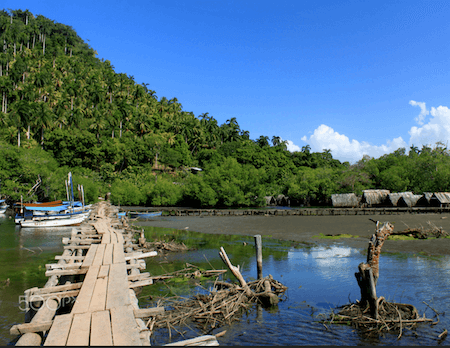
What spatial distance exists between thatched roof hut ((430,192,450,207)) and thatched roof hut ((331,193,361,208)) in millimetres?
11124

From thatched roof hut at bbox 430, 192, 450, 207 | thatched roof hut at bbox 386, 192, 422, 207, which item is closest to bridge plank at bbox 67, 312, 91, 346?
thatched roof hut at bbox 430, 192, 450, 207

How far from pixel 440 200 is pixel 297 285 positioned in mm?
47014

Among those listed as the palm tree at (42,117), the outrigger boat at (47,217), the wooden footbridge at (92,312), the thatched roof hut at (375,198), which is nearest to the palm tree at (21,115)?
the palm tree at (42,117)

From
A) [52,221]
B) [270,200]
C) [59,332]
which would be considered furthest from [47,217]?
[270,200]

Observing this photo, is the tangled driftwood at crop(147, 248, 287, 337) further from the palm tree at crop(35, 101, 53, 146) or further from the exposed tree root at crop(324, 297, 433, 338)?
the palm tree at crop(35, 101, 53, 146)

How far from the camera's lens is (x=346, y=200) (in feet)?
191

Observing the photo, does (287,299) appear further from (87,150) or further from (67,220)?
(87,150)

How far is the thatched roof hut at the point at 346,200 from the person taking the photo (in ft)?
189

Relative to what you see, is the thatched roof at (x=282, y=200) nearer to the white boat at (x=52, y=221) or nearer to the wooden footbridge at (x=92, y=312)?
the white boat at (x=52, y=221)

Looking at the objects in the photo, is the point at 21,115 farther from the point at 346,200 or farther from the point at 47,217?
the point at 346,200

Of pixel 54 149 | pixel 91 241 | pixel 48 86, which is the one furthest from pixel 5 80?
pixel 91 241

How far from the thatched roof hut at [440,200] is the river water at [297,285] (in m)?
36.9

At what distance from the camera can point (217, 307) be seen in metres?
10.0

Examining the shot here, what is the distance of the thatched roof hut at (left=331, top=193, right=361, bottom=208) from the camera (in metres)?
57.6
